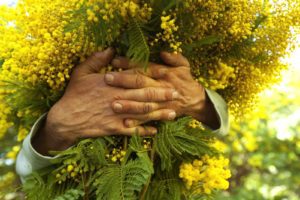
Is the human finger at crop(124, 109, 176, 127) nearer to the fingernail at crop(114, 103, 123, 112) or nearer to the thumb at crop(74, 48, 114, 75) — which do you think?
the fingernail at crop(114, 103, 123, 112)

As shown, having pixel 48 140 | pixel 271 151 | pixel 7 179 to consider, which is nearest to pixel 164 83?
pixel 48 140

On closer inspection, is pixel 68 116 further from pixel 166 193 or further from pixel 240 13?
pixel 240 13

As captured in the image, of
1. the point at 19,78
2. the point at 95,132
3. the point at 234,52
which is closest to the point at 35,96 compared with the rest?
the point at 19,78

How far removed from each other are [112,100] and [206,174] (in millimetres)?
356

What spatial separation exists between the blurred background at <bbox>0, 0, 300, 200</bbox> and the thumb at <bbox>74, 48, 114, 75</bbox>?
2.16 m

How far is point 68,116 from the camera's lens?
118 cm

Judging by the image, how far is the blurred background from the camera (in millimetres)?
3414

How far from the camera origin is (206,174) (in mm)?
1120

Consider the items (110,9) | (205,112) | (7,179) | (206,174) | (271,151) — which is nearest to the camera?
(110,9)

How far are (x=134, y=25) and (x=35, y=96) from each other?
1.27 feet

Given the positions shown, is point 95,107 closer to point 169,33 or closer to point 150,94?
point 150,94

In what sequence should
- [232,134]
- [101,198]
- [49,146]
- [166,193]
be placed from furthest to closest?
1. [232,134]
2. [49,146]
3. [166,193]
4. [101,198]

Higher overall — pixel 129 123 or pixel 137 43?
pixel 137 43

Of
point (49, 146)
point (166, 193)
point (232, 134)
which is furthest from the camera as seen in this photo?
point (232, 134)
